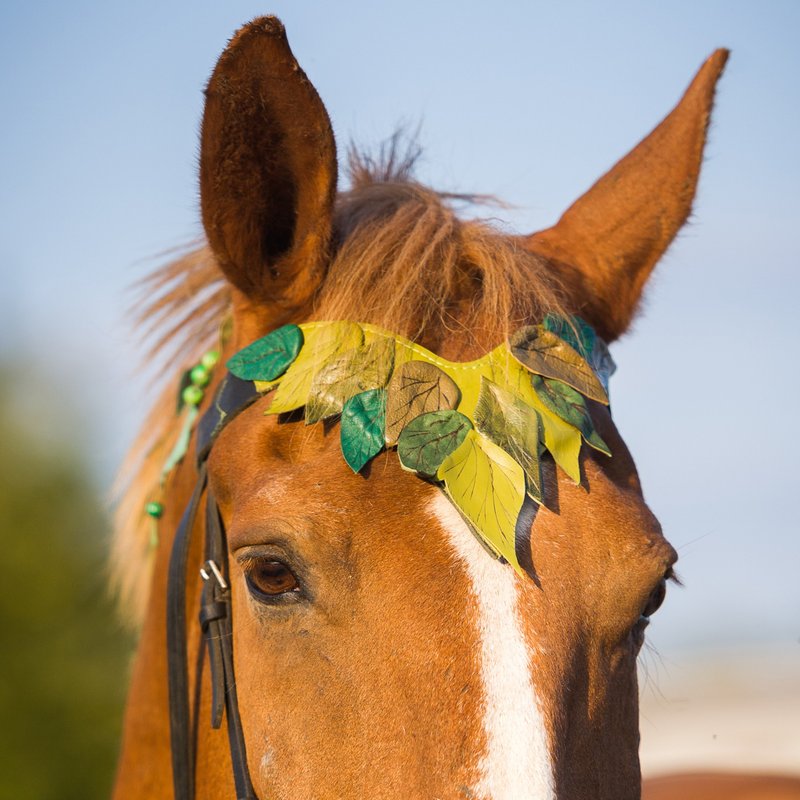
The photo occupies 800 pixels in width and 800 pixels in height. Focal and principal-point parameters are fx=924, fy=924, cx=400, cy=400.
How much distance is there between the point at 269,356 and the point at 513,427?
0.60 m

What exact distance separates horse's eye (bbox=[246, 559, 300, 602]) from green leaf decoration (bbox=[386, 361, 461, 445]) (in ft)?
1.12

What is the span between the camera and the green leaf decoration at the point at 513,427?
189cm

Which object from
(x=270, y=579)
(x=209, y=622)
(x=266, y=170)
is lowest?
(x=209, y=622)

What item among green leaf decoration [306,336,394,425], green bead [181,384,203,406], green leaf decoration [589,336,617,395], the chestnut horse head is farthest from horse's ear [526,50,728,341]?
green bead [181,384,203,406]

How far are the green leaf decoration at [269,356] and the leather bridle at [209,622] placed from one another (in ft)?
0.15

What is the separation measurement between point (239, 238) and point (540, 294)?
0.74 meters

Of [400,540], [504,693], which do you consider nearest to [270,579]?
[400,540]

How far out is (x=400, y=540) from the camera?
1.80 meters

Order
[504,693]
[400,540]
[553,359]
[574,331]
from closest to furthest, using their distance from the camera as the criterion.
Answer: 1. [504,693]
2. [400,540]
3. [553,359]
4. [574,331]

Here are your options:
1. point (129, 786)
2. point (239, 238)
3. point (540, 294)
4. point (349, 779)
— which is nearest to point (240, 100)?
point (239, 238)

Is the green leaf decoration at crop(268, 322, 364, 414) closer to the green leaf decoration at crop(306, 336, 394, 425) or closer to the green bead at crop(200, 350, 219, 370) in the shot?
the green leaf decoration at crop(306, 336, 394, 425)

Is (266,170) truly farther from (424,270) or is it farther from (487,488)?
(487,488)

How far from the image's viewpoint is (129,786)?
2.67 m

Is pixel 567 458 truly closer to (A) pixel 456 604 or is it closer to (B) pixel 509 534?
(B) pixel 509 534
